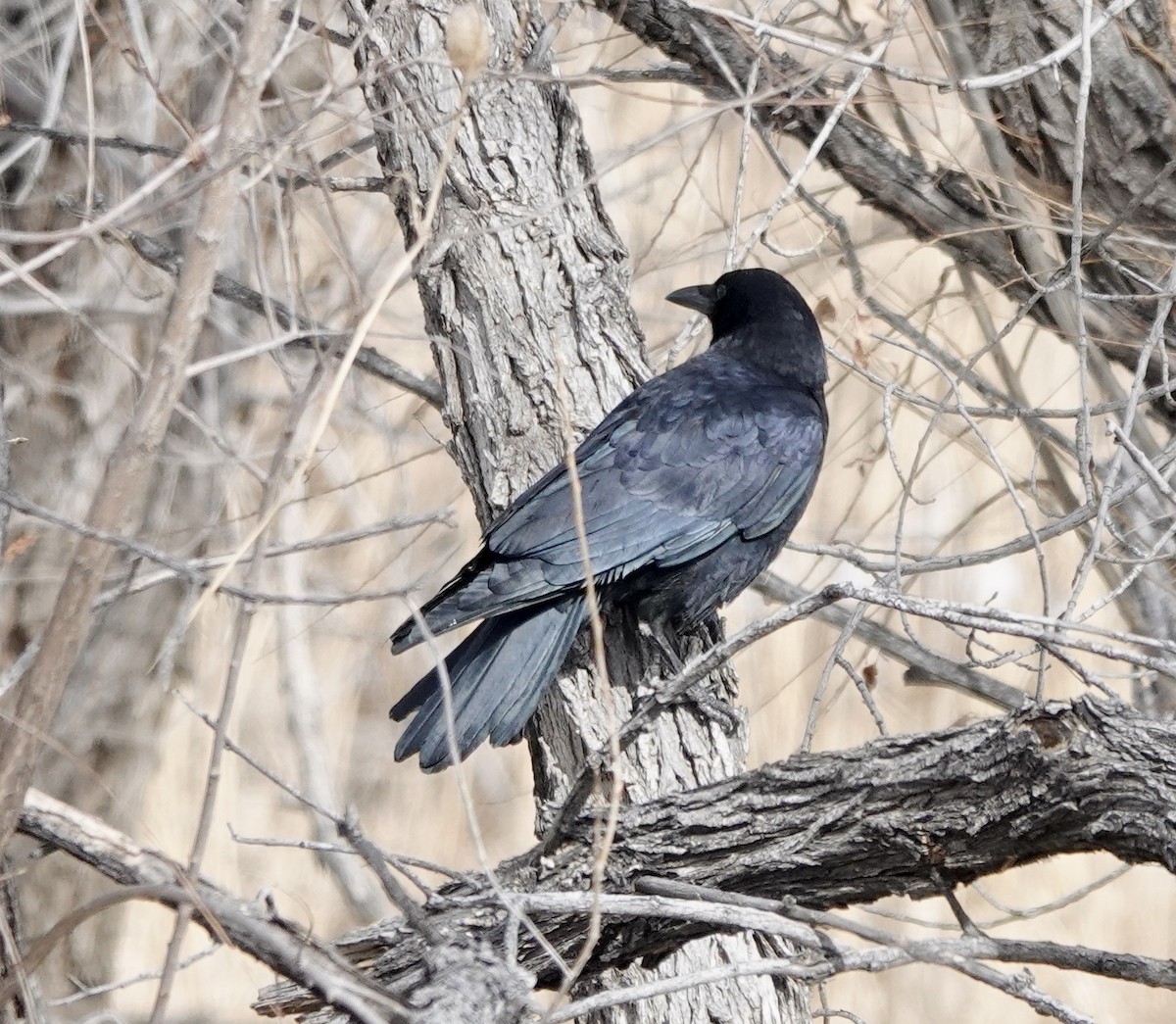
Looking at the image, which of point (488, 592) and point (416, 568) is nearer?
point (488, 592)

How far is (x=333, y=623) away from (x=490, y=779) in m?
1.31

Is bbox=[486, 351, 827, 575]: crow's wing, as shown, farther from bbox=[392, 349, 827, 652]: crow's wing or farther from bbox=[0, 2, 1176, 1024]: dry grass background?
bbox=[0, 2, 1176, 1024]: dry grass background

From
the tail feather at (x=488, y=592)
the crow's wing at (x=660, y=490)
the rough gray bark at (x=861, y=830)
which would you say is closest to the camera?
the rough gray bark at (x=861, y=830)

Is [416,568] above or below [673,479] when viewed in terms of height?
above

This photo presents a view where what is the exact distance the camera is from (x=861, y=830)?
259 cm

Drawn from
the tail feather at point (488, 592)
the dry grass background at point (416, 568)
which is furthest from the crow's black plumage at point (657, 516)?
the dry grass background at point (416, 568)

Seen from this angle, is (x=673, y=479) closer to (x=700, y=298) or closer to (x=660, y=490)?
(x=660, y=490)

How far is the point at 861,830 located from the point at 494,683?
Result: 128 cm

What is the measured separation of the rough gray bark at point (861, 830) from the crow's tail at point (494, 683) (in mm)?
503

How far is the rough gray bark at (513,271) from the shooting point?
3.93 metres

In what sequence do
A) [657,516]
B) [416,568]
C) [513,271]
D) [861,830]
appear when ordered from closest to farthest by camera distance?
1. [861,830]
2. [513,271]
3. [657,516]
4. [416,568]

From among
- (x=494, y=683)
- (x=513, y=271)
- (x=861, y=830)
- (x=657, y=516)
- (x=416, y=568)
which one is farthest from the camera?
(x=416, y=568)

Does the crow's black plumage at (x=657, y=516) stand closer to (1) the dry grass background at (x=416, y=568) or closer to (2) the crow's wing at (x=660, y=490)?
(2) the crow's wing at (x=660, y=490)

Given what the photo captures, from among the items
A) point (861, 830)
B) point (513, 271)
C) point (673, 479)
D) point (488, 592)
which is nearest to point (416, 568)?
point (673, 479)
